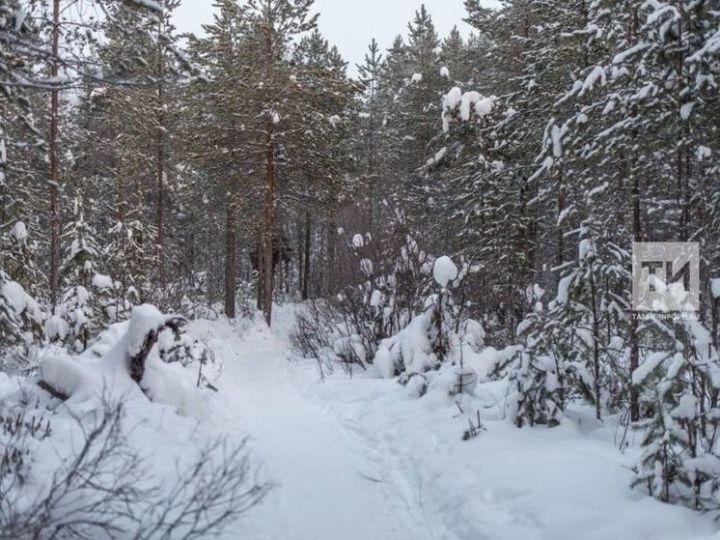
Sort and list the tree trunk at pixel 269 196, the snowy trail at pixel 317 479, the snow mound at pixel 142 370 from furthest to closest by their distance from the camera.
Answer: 1. the tree trunk at pixel 269 196
2. the snow mound at pixel 142 370
3. the snowy trail at pixel 317 479

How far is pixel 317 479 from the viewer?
526 centimetres

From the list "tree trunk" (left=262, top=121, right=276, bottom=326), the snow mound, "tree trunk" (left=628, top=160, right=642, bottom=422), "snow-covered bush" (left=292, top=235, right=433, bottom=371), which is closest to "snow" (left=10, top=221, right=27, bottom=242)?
the snow mound

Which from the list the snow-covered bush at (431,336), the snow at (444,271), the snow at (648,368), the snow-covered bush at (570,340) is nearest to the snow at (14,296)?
the snow-covered bush at (431,336)

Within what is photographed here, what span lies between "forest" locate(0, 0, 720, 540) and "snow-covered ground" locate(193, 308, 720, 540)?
5 centimetres

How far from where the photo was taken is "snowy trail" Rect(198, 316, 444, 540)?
165 inches

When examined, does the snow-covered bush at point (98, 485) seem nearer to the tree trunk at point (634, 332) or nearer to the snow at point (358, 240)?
the tree trunk at point (634, 332)

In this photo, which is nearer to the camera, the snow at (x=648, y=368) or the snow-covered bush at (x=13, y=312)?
the snow at (x=648, y=368)

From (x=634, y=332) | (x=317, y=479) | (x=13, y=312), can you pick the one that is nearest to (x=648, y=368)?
(x=634, y=332)

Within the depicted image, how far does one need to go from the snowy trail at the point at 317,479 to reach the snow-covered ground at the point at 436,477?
13 mm

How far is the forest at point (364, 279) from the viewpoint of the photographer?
402 centimetres

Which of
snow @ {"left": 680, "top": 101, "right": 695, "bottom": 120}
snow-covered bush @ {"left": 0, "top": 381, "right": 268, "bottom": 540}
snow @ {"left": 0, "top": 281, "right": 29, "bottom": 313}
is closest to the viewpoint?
snow-covered bush @ {"left": 0, "top": 381, "right": 268, "bottom": 540}

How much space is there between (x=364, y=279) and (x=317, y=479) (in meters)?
6.90

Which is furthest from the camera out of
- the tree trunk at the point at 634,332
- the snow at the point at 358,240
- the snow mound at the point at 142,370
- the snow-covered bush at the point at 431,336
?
the snow at the point at 358,240

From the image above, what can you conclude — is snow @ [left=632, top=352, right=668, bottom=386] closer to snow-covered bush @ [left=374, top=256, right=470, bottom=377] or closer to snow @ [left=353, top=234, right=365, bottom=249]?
snow-covered bush @ [left=374, top=256, right=470, bottom=377]
